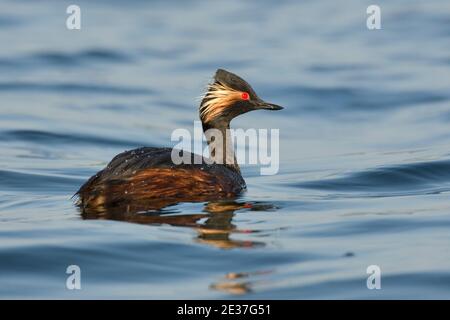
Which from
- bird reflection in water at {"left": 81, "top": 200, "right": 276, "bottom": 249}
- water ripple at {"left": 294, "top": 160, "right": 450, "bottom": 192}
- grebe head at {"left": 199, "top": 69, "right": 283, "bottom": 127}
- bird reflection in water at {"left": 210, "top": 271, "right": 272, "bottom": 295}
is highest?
grebe head at {"left": 199, "top": 69, "right": 283, "bottom": 127}

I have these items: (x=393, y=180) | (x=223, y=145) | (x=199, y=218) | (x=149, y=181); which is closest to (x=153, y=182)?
(x=149, y=181)

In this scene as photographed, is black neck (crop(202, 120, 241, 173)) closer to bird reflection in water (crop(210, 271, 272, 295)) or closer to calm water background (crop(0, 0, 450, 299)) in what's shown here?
calm water background (crop(0, 0, 450, 299))

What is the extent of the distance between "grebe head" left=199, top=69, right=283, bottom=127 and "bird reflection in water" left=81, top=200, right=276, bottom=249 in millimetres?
1512

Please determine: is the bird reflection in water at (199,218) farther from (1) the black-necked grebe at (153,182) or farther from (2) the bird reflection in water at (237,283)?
(2) the bird reflection in water at (237,283)

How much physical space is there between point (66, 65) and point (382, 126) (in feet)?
27.7

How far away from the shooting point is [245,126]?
1953 centimetres

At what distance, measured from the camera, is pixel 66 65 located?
25141 mm

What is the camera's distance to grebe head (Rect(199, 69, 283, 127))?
12.0 metres

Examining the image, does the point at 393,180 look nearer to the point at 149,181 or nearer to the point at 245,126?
the point at 149,181

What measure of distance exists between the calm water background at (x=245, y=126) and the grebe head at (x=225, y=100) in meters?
0.89

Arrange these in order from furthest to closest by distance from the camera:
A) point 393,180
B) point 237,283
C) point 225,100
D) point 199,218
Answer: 1. point 393,180
2. point 225,100
3. point 199,218
4. point 237,283

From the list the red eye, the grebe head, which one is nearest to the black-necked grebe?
the grebe head

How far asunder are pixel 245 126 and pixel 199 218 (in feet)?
30.8
